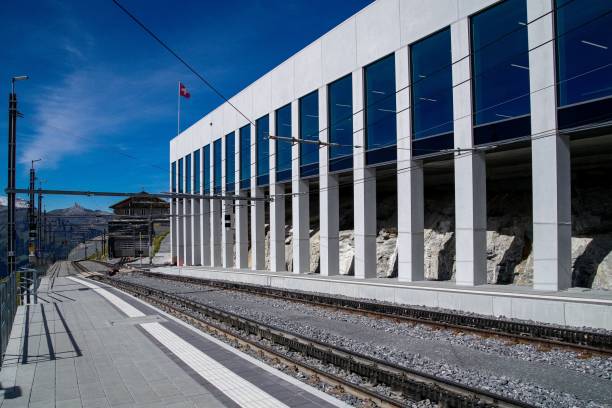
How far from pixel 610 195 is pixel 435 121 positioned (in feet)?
28.6

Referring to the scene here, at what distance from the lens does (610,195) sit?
67.9 ft

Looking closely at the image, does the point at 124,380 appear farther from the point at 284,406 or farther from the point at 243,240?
the point at 243,240

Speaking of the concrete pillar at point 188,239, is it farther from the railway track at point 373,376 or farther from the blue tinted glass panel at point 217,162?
the railway track at point 373,376

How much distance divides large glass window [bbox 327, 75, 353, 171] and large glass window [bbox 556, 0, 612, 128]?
10.5 meters

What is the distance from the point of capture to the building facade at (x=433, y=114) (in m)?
Result: 14.8

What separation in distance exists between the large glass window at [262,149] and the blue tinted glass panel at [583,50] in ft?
65.7

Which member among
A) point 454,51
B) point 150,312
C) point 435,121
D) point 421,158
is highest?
point 454,51

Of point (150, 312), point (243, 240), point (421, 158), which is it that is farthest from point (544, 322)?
point (243, 240)

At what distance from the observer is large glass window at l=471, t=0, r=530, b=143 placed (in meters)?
16.0

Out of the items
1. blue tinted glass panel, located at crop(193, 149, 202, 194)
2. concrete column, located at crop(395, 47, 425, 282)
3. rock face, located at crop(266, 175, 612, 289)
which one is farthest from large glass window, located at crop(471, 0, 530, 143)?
blue tinted glass panel, located at crop(193, 149, 202, 194)

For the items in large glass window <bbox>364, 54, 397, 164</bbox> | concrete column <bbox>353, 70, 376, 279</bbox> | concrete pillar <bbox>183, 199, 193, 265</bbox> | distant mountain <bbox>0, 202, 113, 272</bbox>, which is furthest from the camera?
concrete pillar <bbox>183, 199, 193, 265</bbox>

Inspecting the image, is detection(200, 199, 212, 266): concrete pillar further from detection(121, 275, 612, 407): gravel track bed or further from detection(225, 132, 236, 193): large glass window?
detection(121, 275, 612, 407): gravel track bed

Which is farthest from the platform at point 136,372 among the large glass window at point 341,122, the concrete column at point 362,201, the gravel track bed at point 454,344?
the large glass window at point 341,122

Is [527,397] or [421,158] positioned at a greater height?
[421,158]
